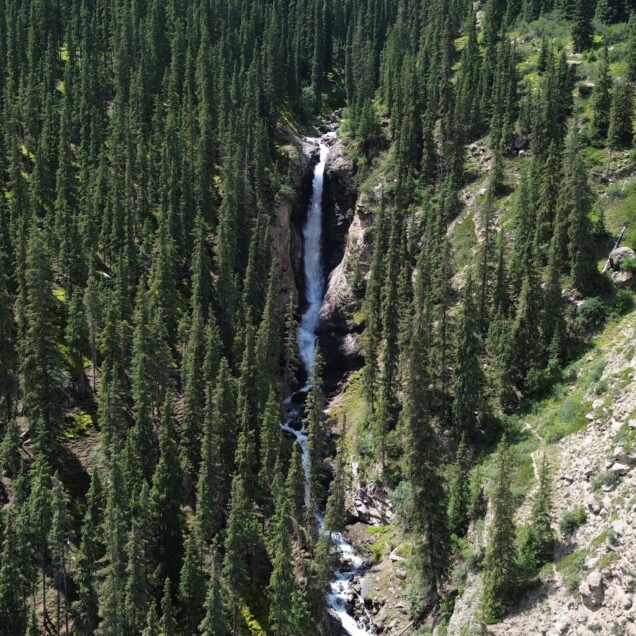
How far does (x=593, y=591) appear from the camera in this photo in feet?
147

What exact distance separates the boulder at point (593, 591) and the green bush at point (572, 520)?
5.29 m

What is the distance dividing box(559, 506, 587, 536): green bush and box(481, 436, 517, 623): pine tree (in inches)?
141

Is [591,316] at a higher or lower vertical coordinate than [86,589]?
higher

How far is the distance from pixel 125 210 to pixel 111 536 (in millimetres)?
56274

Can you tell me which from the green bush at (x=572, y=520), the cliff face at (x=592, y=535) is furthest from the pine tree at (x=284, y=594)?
the green bush at (x=572, y=520)

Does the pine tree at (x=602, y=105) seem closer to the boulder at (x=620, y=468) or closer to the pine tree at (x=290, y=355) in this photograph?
the pine tree at (x=290, y=355)

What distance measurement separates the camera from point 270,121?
452 feet

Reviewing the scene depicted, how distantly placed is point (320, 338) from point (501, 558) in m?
63.1

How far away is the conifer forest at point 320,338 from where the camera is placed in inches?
2301

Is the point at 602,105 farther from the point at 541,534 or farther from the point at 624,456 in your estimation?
the point at 541,534

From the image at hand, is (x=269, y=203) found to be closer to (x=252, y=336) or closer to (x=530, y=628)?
(x=252, y=336)

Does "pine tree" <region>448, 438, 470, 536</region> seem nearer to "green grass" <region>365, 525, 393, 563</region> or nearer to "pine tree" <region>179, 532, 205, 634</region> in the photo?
"green grass" <region>365, 525, 393, 563</region>

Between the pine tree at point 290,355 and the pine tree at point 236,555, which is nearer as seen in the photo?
the pine tree at point 236,555

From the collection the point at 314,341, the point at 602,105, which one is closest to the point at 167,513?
the point at 314,341
